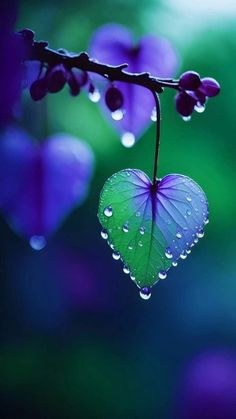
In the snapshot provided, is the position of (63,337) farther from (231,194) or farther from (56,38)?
(56,38)

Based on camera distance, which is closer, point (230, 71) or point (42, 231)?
point (42, 231)

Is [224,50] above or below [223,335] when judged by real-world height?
above

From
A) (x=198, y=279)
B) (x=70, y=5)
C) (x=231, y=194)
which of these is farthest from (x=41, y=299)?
(x=70, y=5)

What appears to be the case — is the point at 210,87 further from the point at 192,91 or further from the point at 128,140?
the point at 128,140

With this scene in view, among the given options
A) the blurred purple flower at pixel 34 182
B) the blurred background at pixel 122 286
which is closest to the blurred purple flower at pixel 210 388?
the blurred background at pixel 122 286

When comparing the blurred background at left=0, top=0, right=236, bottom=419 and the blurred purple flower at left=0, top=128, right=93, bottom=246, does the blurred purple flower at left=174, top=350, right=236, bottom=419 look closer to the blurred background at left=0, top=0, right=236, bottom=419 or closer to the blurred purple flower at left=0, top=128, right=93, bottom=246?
the blurred background at left=0, top=0, right=236, bottom=419

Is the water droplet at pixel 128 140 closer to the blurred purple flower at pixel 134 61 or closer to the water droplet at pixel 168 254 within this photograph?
the blurred purple flower at pixel 134 61

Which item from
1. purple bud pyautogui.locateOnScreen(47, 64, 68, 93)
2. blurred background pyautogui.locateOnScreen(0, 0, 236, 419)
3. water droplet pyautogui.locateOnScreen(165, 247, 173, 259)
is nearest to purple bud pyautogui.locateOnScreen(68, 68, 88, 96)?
purple bud pyautogui.locateOnScreen(47, 64, 68, 93)
